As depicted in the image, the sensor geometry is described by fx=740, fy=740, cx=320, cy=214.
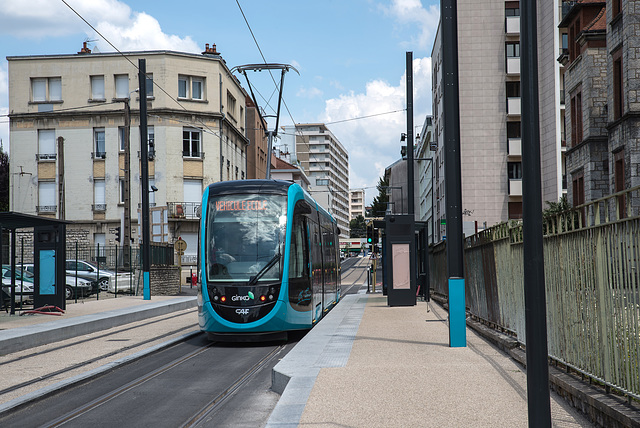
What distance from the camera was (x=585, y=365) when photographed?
23.4 feet

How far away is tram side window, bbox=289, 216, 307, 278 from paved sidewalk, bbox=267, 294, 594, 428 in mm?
2622

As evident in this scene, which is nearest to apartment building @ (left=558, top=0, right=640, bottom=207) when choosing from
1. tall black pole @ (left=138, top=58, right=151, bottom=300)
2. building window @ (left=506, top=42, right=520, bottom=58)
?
tall black pole @ (left=138, top=58, right=151, bottom=300)

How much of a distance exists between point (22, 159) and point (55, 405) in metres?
48.0

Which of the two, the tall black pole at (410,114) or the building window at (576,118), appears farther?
the building window at (576,118)

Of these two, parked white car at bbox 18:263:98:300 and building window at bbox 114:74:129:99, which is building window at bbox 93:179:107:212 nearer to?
building window at bbox 114:74:129:99

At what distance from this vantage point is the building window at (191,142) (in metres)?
53.4

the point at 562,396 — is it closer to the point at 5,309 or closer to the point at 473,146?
the point at 5,309

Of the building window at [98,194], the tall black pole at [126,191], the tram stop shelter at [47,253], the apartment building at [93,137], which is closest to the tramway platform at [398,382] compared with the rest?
the tram stop shelter at [47,253]

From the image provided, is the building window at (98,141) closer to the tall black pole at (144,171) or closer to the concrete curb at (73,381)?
the tall black pole at (144,171)

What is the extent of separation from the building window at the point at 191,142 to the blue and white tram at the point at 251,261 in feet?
128

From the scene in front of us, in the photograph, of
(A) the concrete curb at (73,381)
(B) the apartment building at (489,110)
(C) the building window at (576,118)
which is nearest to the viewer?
(A) the concrete curb at (73,381)

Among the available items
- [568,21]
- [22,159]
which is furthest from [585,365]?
[22,159]

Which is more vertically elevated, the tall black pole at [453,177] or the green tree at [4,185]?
the green tree at [4,185]

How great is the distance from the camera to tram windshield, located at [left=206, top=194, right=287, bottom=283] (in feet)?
47.0
